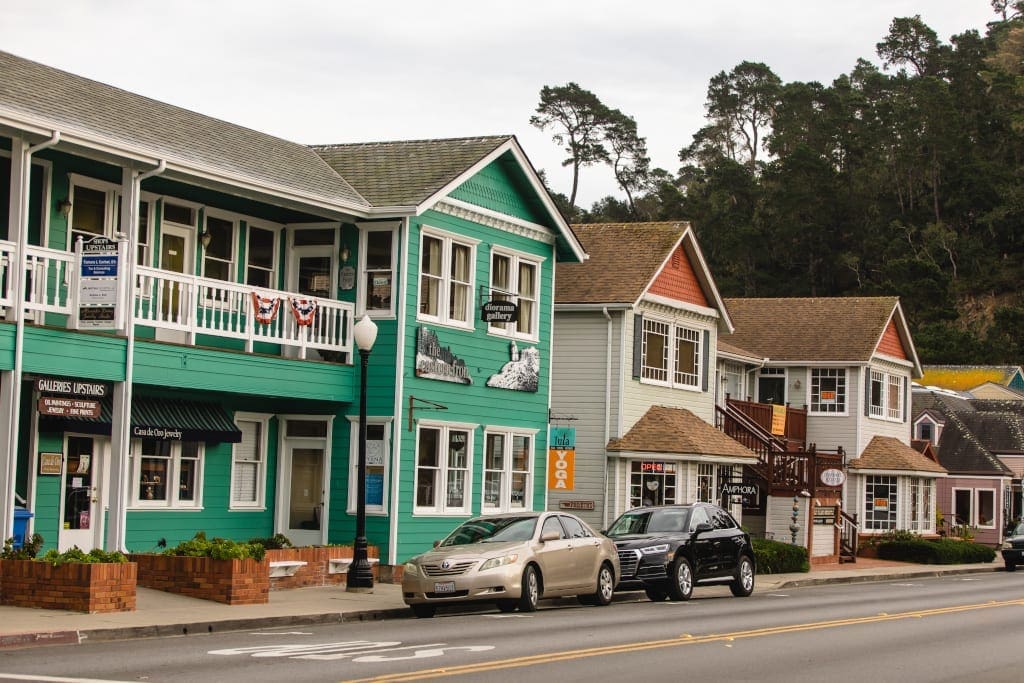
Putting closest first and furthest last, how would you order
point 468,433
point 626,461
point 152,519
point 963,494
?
1. point 152,519
2. point 468,433
3. point 626,461
4. point 963,494

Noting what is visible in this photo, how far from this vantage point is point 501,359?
97.5 ft

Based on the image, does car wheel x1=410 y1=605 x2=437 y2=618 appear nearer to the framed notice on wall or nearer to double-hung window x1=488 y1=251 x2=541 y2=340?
the framed notice on wall

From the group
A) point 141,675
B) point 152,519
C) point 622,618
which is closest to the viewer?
point 141,675

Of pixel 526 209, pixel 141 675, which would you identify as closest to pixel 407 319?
pixel 526 209

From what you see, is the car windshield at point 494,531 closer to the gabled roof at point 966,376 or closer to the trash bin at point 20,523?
the trash bin at point 20,523

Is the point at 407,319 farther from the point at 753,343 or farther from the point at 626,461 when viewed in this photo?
the point at 753,343

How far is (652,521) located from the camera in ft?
85.4

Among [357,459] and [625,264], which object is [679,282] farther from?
[357,459]

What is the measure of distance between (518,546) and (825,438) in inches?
1111

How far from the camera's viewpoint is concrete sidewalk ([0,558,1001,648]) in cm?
1617

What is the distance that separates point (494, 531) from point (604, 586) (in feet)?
7.80

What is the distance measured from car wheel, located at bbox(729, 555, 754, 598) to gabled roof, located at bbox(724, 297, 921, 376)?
20.7 m

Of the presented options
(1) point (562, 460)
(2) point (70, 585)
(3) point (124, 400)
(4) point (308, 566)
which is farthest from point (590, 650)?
(1) point (562, 460)

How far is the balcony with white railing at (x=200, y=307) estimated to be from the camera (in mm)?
20406
